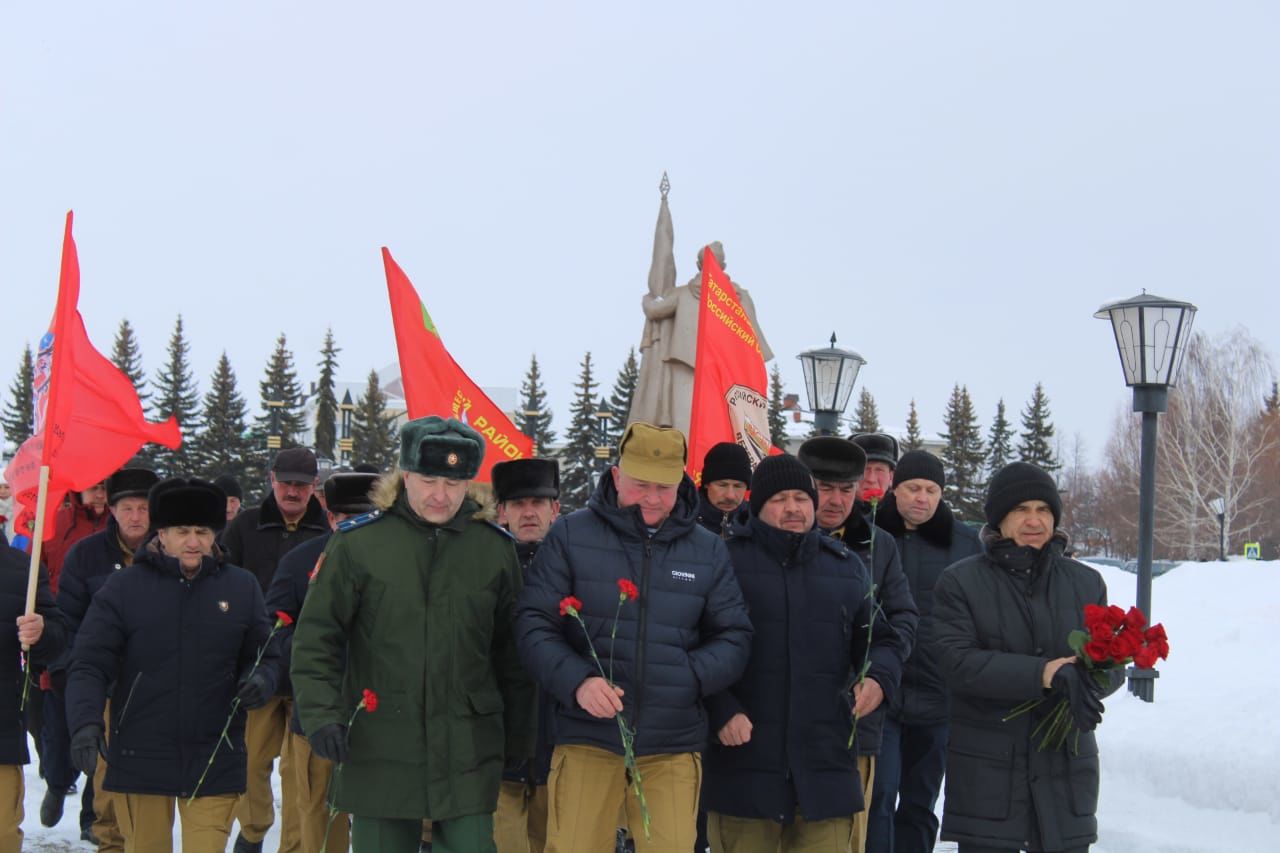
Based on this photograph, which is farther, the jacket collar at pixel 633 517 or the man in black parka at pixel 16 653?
the man in black parka at pixel 16 653

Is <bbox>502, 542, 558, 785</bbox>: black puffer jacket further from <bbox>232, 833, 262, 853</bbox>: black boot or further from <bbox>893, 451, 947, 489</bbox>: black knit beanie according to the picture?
<bbox>893, 451, 947, 489</bbox>: black knit beanie

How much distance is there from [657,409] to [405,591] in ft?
A: 41.8

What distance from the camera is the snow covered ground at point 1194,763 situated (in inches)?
272

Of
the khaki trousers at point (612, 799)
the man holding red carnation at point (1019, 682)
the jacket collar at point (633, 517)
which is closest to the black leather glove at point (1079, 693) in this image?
the man holding red carnation at point (1019, 682)

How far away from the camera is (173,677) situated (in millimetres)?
5160

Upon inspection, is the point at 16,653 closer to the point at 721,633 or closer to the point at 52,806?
the point at 52,806

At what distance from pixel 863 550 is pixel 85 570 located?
4156 millimetres

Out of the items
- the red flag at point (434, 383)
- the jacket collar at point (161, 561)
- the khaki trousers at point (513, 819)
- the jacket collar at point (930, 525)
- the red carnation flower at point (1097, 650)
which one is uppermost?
the red flag at point (434, 383)

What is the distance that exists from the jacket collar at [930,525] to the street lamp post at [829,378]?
528cm

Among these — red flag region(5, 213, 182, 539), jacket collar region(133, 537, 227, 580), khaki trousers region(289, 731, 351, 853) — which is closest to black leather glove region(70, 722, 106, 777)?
jacket collar region(133, 537, 227, 580)

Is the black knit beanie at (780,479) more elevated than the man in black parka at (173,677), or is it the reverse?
the black knit beanie at (780,479)

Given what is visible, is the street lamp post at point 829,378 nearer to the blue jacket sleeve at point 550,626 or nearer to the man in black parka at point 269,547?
the man in black parka at point 269,547

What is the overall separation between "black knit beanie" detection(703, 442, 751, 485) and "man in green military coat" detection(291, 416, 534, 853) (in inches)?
75.8

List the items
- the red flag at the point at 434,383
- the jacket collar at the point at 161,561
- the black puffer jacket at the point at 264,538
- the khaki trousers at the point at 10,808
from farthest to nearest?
the red flag at the point at 434,383 < the black puffer jacket at the point at 264,538 < the khaki trousers at the point at 10,808 < the jacket collar at the point at 161,561
